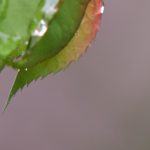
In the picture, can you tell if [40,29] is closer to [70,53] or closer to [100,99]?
[70,53]

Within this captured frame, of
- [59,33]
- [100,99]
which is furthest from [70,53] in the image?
[100,99]

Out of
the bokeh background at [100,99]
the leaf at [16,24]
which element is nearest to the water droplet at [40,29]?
the leaf at [16,24]

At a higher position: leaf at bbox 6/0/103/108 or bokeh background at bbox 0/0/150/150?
bokeh background at bbox 0/0/150/150

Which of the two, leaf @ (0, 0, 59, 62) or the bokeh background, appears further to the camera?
the bokeh background

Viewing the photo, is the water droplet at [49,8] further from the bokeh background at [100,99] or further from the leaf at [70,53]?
the bokeh background at [100,99]

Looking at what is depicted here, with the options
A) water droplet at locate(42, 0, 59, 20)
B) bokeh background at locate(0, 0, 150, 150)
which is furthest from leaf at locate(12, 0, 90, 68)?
bokeh background at locate(0, 0, 150, 150)

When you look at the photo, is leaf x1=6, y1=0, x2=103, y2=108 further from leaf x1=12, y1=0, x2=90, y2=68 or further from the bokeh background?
the bokeh background

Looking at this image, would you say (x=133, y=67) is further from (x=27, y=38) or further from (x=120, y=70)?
(x=27, y=38)
